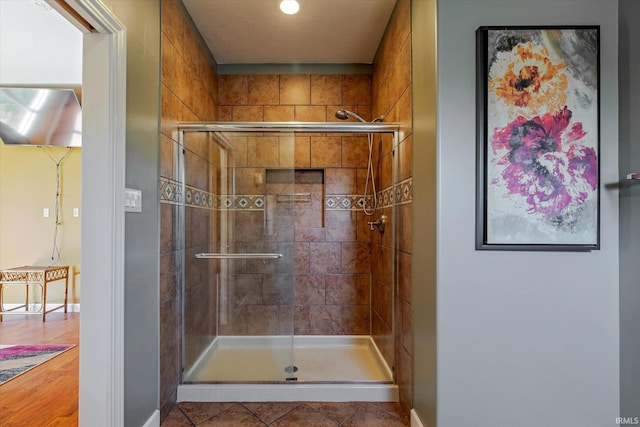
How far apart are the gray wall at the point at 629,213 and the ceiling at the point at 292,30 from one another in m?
1.38

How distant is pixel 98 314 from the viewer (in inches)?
59.4

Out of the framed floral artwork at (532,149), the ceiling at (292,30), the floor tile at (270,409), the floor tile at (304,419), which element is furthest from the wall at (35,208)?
the framed floral artwork at (532,149)

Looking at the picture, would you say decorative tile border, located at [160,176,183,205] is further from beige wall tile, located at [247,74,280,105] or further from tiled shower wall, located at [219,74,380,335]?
beige wall tile, located at [247,74,280,105]

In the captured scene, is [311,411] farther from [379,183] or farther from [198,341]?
[379,183]

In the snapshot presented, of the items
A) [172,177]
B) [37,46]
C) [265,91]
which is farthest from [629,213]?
[37,46]

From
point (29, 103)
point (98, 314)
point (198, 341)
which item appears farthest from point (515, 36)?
point (29, 103)

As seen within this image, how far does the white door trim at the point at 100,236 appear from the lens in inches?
59.3

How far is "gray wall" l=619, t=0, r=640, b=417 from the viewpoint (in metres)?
1.52

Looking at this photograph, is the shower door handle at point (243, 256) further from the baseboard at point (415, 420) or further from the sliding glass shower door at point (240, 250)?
the baseboard at point (415, 420)

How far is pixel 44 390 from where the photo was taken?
235 centimetres

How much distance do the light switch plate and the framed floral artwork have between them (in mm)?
1602

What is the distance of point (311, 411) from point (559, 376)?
134 cm

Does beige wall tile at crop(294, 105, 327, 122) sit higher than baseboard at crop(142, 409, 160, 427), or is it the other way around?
beige wall tile at crop(294, 105, 327, 122)

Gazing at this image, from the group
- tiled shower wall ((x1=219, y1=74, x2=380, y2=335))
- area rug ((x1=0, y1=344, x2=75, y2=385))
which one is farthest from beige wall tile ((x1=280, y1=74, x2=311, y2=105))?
area rug ((x1=0, y1=344, x2=75, y2=385))
